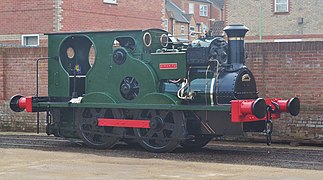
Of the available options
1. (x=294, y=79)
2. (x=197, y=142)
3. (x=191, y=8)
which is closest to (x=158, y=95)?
(x=197, y=142)

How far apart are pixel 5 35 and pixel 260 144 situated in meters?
16.8

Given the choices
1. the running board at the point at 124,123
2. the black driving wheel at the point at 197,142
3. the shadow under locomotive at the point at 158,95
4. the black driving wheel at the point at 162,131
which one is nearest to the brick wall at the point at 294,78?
the shadow under locomotive at the point at 158,95

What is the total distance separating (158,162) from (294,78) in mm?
5100

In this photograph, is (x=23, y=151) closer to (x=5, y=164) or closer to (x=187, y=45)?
(x=5, y=164)

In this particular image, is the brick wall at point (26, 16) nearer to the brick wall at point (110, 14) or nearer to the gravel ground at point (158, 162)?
the brick wall at point (110, 14)

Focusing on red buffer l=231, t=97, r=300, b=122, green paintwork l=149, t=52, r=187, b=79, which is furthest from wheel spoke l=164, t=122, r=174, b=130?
red buffer l=231, t=97, r=300, b=122

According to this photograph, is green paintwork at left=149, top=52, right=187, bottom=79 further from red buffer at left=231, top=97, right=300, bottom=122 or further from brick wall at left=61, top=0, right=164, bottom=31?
brick wall at left=61, top=0, right=164, bottom=31

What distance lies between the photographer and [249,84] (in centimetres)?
1435

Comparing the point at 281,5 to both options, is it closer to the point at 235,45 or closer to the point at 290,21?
the point at 290,21

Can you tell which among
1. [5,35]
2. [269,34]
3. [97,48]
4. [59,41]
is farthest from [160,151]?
[269,34]

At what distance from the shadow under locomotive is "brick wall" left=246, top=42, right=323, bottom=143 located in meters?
1.95

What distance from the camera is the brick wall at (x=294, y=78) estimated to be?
1633 cm

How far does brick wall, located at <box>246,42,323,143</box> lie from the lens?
16.3m

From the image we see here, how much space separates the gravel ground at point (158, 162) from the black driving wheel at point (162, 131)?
232 mm
